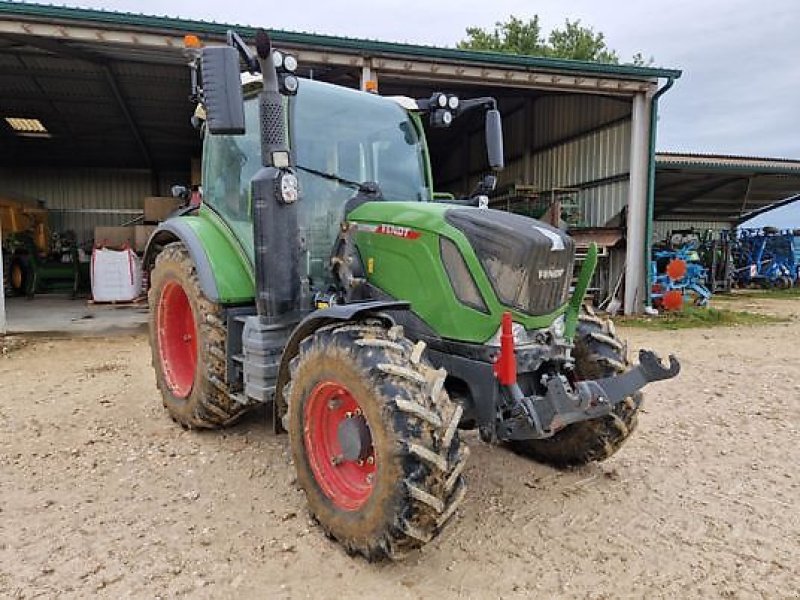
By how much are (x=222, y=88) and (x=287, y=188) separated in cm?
62

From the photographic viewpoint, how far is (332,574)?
7.90ft

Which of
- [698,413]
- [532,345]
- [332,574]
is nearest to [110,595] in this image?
[332,574]

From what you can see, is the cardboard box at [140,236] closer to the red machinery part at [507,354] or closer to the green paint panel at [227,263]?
the green paint panel at [227,263]

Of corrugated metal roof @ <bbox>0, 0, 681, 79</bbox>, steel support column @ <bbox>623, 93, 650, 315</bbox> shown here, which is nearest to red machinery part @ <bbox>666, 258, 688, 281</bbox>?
steel support column @ <bbox>623, 93, 650, 315</bbox>

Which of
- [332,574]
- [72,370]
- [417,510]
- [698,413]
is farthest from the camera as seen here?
[72,370]

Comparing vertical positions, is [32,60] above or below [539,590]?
above

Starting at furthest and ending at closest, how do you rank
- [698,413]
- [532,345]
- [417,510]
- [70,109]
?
[70,109] < [698,413] < [532,345] < [417,510]

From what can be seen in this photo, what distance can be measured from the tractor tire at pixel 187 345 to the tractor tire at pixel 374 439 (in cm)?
108

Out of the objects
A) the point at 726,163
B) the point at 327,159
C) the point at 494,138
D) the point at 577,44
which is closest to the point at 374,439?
the point at 327,159

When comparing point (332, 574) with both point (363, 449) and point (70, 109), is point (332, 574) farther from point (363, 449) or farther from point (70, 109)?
point (70, 109)

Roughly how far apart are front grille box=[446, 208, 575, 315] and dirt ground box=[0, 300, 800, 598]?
1105 millimetres

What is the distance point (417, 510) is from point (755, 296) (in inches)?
644

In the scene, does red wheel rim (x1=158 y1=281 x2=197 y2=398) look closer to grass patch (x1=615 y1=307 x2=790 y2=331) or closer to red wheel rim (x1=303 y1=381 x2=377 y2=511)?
red wheel rim (x1=303 y1=381 x2=377 y2=511)

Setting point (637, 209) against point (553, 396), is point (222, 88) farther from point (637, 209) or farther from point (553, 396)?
point (637, 209)
